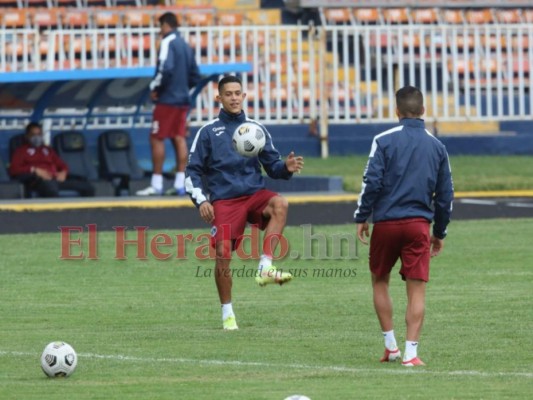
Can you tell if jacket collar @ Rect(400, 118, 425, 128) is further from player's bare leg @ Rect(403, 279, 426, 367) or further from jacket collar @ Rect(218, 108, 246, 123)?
jacket collar @ Rect(218, 108, 246, 123)

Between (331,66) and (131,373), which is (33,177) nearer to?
(331,66)

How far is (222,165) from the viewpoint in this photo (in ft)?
37.3

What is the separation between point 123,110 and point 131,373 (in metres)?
16.5

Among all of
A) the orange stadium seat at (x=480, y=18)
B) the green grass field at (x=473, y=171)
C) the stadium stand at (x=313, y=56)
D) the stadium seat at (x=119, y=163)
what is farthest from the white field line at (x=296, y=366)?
the orange stadium seat at (x=480, y=18)

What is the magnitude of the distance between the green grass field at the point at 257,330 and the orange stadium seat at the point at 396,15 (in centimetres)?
1610

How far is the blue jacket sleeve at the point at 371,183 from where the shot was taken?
931 cm

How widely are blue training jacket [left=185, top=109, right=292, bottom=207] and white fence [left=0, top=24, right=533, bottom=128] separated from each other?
53.8ft

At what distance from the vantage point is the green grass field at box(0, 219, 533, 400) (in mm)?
8594

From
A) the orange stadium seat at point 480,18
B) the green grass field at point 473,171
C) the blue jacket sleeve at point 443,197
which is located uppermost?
the orange stadium seat at point 480,18

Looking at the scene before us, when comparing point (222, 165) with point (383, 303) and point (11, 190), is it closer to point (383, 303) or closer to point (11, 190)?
point (383, 303)

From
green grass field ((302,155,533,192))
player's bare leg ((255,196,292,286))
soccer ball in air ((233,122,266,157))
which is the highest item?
soccer ball in air ((233,122,266,157))

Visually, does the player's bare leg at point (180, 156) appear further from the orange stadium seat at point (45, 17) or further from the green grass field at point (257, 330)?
the orange stadium seat at point (45, 17)

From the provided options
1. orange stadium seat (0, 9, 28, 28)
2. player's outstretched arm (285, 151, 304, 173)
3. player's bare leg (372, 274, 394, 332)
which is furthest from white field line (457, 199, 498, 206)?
player's bare leg (372, 274, 394, 332)

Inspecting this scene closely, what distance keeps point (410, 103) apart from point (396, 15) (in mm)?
23711
